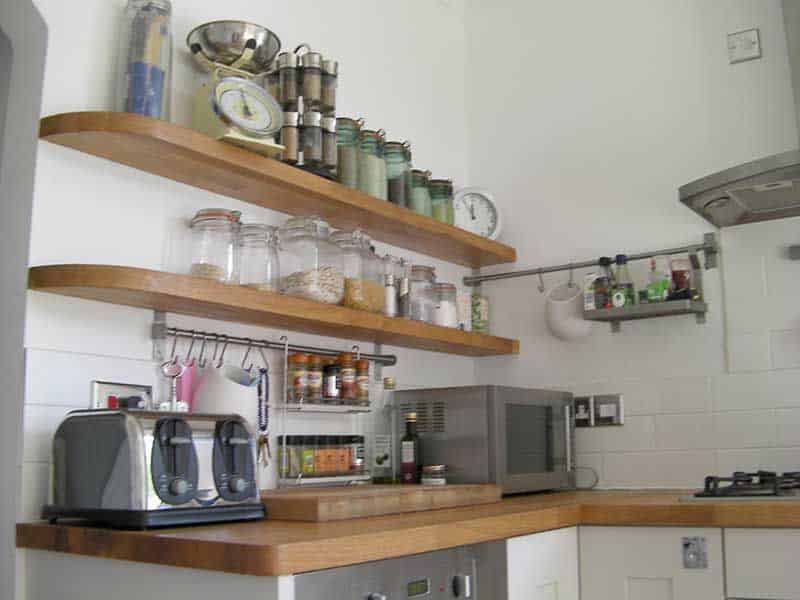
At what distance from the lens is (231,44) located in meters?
2.59

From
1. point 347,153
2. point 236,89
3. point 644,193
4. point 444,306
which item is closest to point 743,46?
point 644,193

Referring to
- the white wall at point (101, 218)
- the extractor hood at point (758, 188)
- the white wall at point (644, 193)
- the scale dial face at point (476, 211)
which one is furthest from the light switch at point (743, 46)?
the white wall at point (101, 218)

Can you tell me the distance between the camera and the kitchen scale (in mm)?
2479

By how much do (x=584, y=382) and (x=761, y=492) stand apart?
38.1 inches

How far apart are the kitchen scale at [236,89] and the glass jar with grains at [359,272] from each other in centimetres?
39

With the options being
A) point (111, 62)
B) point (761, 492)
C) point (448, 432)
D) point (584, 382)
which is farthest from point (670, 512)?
point (111, 62)

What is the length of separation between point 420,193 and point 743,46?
1276 millimetres

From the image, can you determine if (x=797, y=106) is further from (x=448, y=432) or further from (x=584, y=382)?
(x=448, y=432)

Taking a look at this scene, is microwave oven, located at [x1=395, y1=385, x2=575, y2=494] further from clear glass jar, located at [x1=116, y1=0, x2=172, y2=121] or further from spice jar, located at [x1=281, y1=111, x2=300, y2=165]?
clear glass jar, located at [x1=116, y1=0, x2=172, y2=121]

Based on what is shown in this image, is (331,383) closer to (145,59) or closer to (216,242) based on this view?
(216,242)

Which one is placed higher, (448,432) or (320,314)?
(320,314)

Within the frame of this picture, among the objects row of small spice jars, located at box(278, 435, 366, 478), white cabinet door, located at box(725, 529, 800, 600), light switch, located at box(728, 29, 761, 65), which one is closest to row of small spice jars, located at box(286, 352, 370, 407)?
row of small spice jars, located at box(278, 435, 366, 478)

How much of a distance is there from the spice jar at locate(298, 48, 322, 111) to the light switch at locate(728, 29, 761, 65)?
156 cm

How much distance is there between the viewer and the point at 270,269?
2686mm
